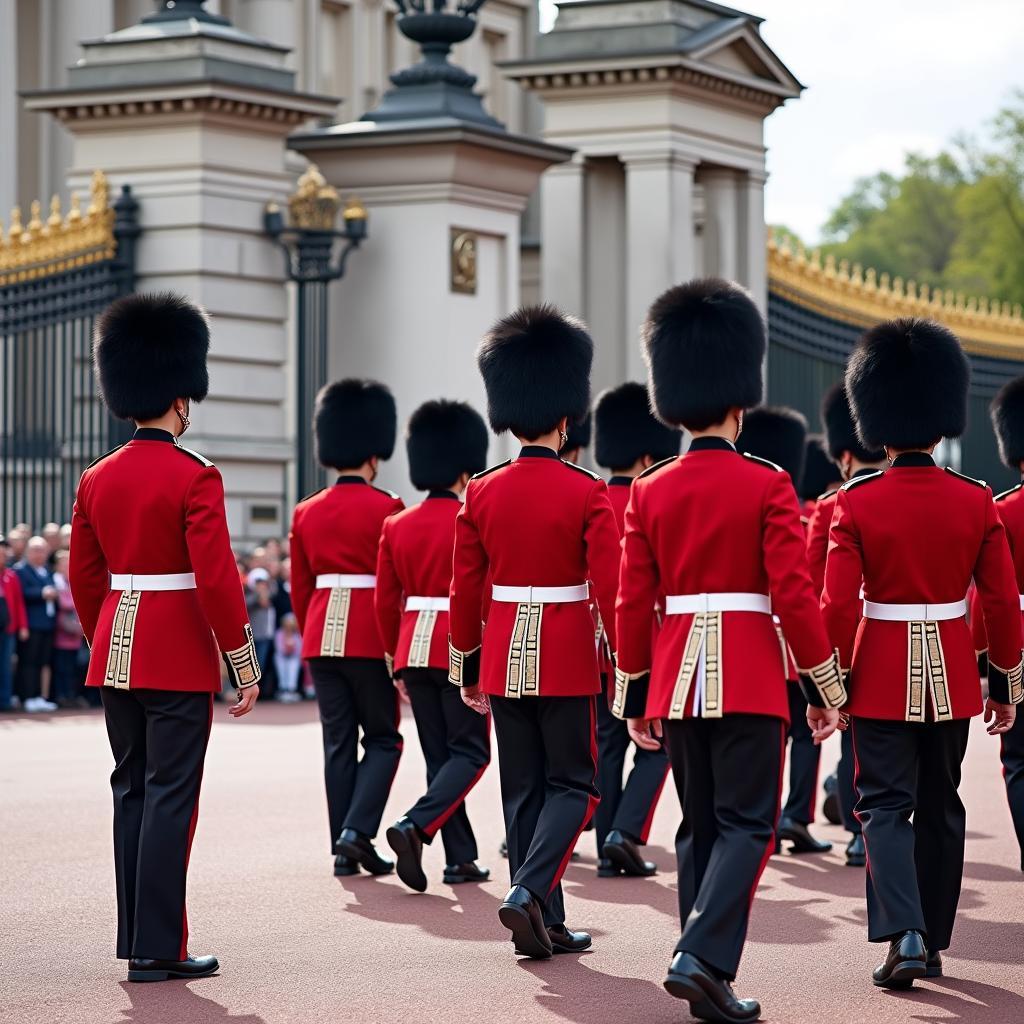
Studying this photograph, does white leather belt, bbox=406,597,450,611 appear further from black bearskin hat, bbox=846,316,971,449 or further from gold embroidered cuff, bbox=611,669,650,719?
gold embroidered cuff, bbox=611,669,650,719

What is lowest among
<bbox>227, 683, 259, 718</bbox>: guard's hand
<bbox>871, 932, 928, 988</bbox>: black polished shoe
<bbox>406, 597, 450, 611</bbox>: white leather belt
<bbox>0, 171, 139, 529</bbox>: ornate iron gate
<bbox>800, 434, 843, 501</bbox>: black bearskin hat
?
<bbox>871, 932, 928, 988</bbox>: black polished shoe

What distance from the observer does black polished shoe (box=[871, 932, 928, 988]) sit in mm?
5906

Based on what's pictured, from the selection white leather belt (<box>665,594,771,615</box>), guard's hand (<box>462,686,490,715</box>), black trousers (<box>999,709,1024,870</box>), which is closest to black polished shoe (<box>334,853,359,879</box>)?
guard's hand (<box>462,686,490,715</box>)

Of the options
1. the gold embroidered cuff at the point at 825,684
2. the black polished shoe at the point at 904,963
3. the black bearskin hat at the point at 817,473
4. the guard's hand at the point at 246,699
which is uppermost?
the black bearskin hat at the point at 817,473

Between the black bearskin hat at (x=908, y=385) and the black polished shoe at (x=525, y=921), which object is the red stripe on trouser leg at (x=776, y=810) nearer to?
the black polished shoe at (x=525, y=921)

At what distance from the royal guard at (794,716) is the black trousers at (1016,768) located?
2.74ft

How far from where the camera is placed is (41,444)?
1417 centimetres

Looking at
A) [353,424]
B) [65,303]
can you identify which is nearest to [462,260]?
[65,303]

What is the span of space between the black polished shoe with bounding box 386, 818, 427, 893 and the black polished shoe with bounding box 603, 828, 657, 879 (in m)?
0.77

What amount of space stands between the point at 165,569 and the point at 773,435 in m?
3.66

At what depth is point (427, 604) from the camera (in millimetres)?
7934

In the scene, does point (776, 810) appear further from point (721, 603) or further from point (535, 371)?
point (535, 371)

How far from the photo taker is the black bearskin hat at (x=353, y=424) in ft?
28.5

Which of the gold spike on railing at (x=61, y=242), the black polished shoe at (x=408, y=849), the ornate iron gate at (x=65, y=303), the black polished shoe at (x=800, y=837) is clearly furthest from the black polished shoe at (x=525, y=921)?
the gold spike on railing at (x=61, y=242)
